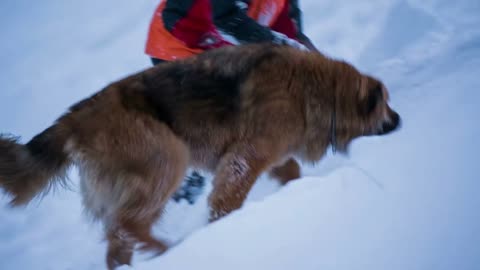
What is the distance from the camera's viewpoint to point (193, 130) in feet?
9.63

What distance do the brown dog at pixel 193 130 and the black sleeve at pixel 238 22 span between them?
1.01 ft

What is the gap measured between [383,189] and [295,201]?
0.50 meters

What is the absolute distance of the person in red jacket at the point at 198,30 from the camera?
3.43m

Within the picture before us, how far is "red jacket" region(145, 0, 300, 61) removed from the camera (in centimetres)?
343

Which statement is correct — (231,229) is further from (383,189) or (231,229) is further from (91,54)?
(91,54)

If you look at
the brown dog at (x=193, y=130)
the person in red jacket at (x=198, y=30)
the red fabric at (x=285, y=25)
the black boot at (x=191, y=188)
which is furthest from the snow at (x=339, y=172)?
the red fabric at (x=285, y=25)

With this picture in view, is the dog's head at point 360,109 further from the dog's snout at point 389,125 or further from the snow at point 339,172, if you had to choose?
the snow at point 339,172

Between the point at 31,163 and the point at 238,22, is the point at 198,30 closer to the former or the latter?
the point at 238,22

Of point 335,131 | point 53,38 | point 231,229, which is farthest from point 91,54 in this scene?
point 231,229

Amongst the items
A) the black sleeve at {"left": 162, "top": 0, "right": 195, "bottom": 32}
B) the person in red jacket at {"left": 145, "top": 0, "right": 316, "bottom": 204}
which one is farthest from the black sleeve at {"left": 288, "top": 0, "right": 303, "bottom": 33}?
the black sleeve at {"left": 162, "top": 0, "right": 195, "bottom": 32}

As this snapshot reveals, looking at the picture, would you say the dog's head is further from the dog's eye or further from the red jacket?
the red jacket

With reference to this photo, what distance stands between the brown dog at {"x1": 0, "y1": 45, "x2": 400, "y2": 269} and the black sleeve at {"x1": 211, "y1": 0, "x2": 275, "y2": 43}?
0.31m

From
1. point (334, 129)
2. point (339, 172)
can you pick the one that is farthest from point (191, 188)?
point (339, 172)

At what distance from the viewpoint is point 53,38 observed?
7.03 meters
